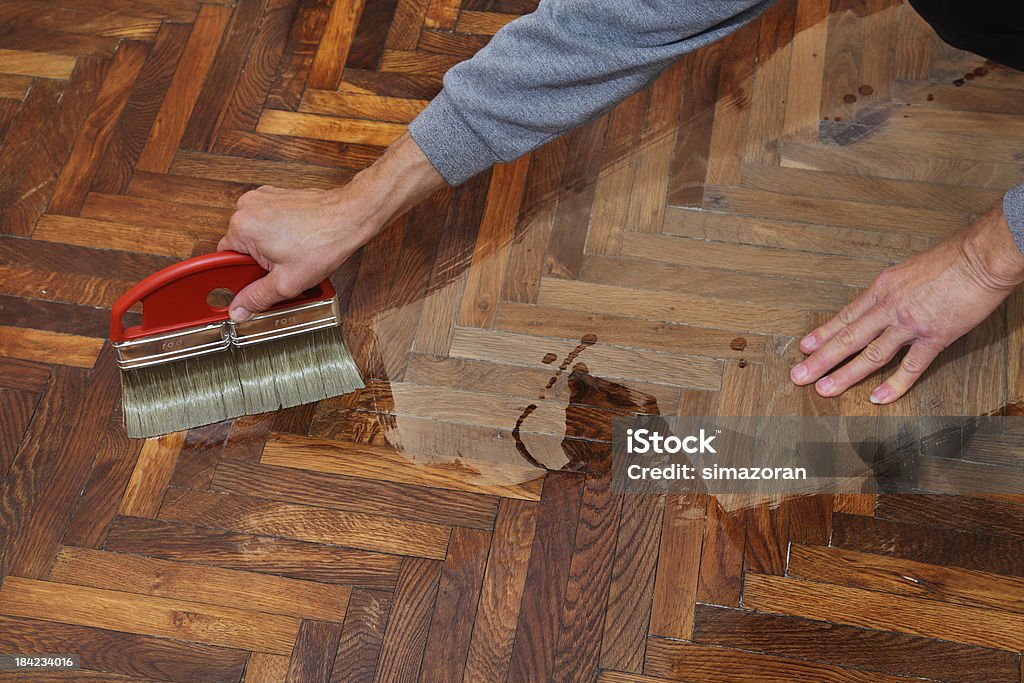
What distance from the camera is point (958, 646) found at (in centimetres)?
139

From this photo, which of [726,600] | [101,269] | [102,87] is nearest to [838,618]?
[726,600]

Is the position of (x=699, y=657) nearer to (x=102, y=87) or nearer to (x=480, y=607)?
(x=480, y=607)

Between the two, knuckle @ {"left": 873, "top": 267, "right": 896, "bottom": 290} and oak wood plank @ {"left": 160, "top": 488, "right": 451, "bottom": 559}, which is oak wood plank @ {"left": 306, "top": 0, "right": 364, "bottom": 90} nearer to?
oak wood plank @ {"left": 160, "top": 488, "right": 451, "bottom": 559}

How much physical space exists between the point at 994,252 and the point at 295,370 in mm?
1062

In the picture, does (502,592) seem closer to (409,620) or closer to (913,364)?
(409,620)

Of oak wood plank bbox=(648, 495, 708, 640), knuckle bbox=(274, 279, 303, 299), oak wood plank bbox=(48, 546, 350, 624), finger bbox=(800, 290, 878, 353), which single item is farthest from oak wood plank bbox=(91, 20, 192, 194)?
finger bbox=(800, 290, 878, 353)

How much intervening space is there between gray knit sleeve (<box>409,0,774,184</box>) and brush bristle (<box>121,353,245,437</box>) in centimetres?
51

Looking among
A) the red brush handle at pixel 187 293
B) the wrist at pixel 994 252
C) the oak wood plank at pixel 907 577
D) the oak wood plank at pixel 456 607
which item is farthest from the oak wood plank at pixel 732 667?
the red brush handle at pixel 187 293

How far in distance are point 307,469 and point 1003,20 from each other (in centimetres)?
127

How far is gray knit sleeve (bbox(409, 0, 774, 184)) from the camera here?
1185 mm

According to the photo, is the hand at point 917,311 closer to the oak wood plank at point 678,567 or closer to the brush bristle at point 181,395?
the oak wood plank at point 678,567

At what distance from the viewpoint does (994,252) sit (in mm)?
1355

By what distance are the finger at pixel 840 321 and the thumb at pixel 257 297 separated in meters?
0.84

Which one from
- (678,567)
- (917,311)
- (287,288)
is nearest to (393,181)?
(287,288)
